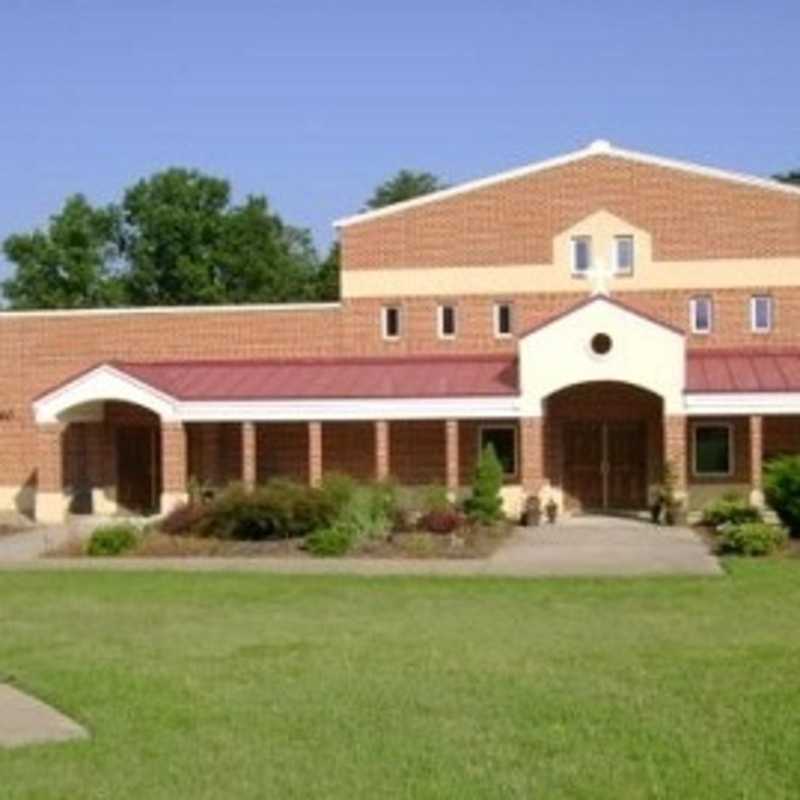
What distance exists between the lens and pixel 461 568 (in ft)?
77.8

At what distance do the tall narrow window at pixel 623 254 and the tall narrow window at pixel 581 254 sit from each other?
0.65 m

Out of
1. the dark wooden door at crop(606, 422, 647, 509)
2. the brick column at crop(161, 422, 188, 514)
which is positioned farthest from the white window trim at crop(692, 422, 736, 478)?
the brick column at crop(161, 422, 188, 514)

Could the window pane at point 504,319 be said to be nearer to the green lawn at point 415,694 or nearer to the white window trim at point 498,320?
the white window trim at point 498,320

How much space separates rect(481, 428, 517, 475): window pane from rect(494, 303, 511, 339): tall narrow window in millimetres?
2700

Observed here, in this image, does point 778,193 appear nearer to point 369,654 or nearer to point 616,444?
point 616,444

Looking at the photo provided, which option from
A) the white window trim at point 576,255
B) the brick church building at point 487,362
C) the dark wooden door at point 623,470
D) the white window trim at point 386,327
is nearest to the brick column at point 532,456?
the brick church building at point 487,362

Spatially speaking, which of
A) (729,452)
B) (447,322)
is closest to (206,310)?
(447,322)

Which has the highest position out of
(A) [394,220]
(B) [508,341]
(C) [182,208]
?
(C) [182,208]

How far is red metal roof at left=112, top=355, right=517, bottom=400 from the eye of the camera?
1426 inches

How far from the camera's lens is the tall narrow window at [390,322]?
131 ft

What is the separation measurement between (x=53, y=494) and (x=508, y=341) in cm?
1173

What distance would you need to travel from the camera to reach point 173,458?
36.2m

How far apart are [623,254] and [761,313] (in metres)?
3.65

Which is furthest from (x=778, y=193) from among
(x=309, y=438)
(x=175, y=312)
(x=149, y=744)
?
(x=149, y=744)
